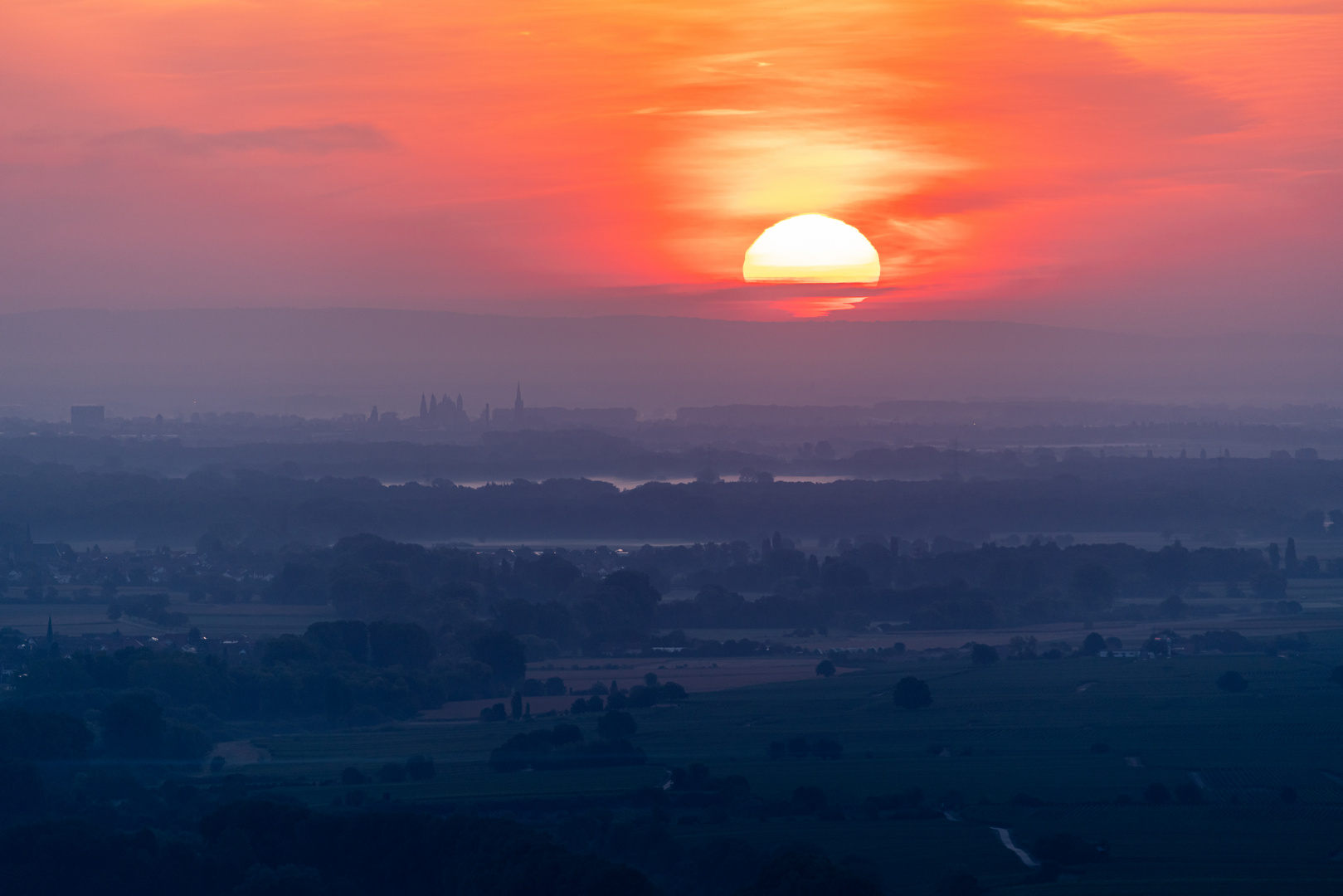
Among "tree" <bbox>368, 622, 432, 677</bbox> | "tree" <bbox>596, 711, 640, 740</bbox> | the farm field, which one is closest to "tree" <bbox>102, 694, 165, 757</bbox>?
the farm field

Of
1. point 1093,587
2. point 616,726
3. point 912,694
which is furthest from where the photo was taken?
point 1093,587

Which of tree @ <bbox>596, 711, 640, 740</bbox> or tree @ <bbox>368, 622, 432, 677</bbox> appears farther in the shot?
tree @ <bbox>368, 622, 432, 677</bbox>

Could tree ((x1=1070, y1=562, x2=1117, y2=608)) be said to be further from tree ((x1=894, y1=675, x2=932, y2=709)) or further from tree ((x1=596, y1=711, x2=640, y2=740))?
tree ((x1=596, y1=711, x2=640, y2=740))

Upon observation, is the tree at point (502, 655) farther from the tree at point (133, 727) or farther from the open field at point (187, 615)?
the tree at point (133, 727)

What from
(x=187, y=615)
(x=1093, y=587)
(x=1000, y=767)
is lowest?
(x=1000, y=767)

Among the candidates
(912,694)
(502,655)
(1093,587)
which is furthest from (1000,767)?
(1093,587)

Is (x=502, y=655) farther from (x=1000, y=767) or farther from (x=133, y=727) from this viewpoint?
(x=1000, y=767)
